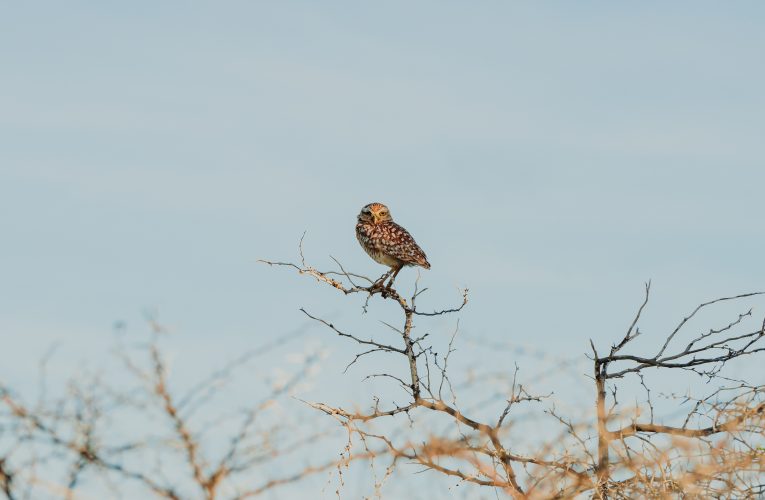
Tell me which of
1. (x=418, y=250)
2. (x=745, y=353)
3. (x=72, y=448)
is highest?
(x=418, y=250)

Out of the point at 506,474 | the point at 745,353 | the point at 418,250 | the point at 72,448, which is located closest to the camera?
the point at 72,448

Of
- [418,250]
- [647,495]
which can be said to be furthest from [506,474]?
[418,250]

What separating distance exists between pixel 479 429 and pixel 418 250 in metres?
5.79

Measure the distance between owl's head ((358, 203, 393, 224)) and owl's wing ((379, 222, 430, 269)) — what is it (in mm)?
1111

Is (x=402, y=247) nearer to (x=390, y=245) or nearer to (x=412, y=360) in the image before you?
(x=390, y=245)

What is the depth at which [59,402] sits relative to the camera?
8.75 m

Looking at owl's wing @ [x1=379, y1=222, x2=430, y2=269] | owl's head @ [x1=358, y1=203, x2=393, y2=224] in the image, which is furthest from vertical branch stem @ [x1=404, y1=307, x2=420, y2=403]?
owl's head @ [x1=358, y1=203, x2=393, y2=224]

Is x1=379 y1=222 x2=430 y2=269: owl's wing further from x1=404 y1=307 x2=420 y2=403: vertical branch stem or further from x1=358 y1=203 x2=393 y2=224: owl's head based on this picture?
x1=404 y1=307 x2=420 y2=403: vertical branch stem

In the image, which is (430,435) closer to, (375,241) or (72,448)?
(72,448)

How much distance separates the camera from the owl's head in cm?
1683

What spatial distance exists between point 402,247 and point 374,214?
1.92 meters

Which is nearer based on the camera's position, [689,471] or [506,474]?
[689,471]

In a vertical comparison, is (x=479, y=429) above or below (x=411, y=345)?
below

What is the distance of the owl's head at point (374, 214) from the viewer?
1683 centimetres
